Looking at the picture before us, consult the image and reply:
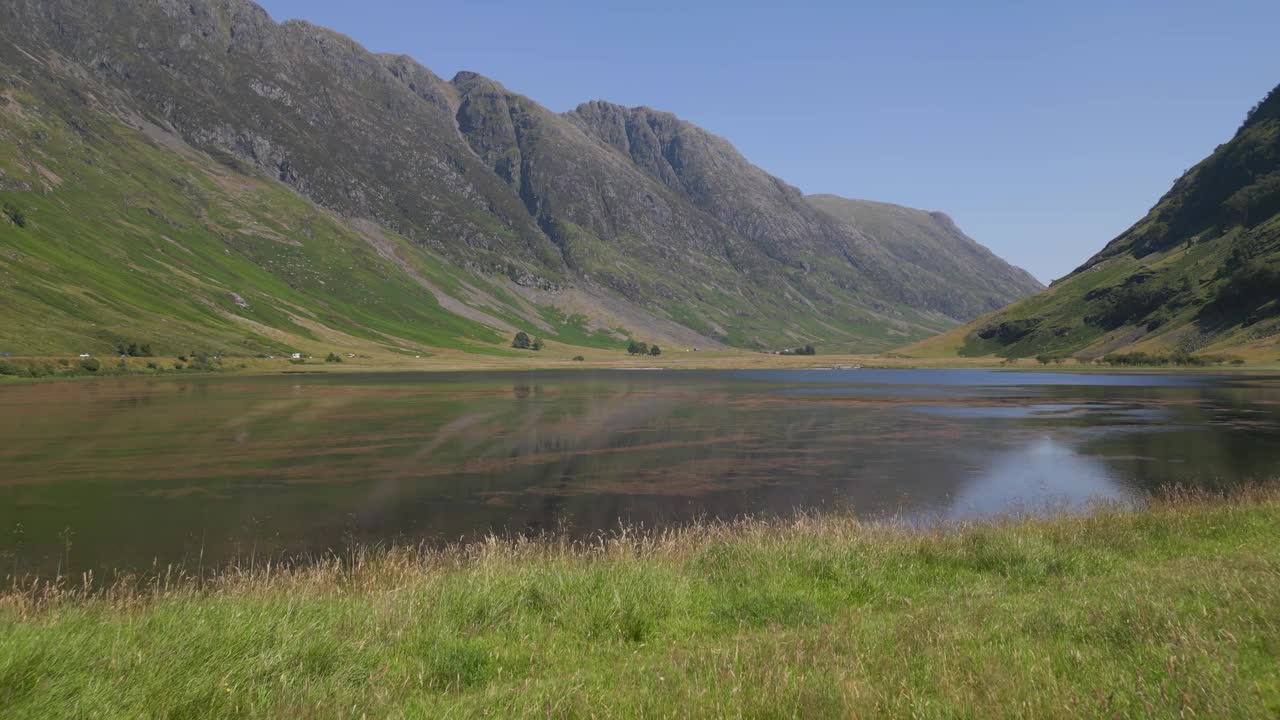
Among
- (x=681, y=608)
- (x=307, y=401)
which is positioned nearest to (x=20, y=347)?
(x=307, y=401)

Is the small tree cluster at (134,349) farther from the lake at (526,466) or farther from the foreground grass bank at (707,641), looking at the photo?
the foreground grass bank at (707,641)

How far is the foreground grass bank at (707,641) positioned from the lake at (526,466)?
1213 centimetres

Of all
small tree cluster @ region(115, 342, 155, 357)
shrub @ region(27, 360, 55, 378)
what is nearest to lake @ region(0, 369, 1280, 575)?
shrub @ region(27, 360, 55, 378)

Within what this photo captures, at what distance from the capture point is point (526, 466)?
45.1 meters

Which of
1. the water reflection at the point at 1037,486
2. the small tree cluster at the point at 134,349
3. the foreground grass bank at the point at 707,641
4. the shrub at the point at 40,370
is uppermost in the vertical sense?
the foreground grass bank at the point at 707,641

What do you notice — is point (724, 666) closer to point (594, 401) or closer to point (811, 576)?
point (811, 576)

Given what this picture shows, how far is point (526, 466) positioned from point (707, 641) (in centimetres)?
3463

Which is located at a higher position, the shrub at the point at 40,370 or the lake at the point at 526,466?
the lake at the point at 526,466

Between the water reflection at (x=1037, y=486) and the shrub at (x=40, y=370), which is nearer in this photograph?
the water reflection at (x=1037, y=486)

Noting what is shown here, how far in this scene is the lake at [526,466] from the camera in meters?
29.7

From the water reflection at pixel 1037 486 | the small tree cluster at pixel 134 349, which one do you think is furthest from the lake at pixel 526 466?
the small tree cluster at pixel 134 349

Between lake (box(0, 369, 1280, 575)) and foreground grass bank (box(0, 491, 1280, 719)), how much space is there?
12129mm

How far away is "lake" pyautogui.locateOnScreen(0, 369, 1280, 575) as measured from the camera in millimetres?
29703

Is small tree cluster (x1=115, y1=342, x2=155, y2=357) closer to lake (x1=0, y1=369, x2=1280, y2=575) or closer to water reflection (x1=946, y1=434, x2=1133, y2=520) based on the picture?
lake (x1=0, y1=369, x2=1280, y2=575)
